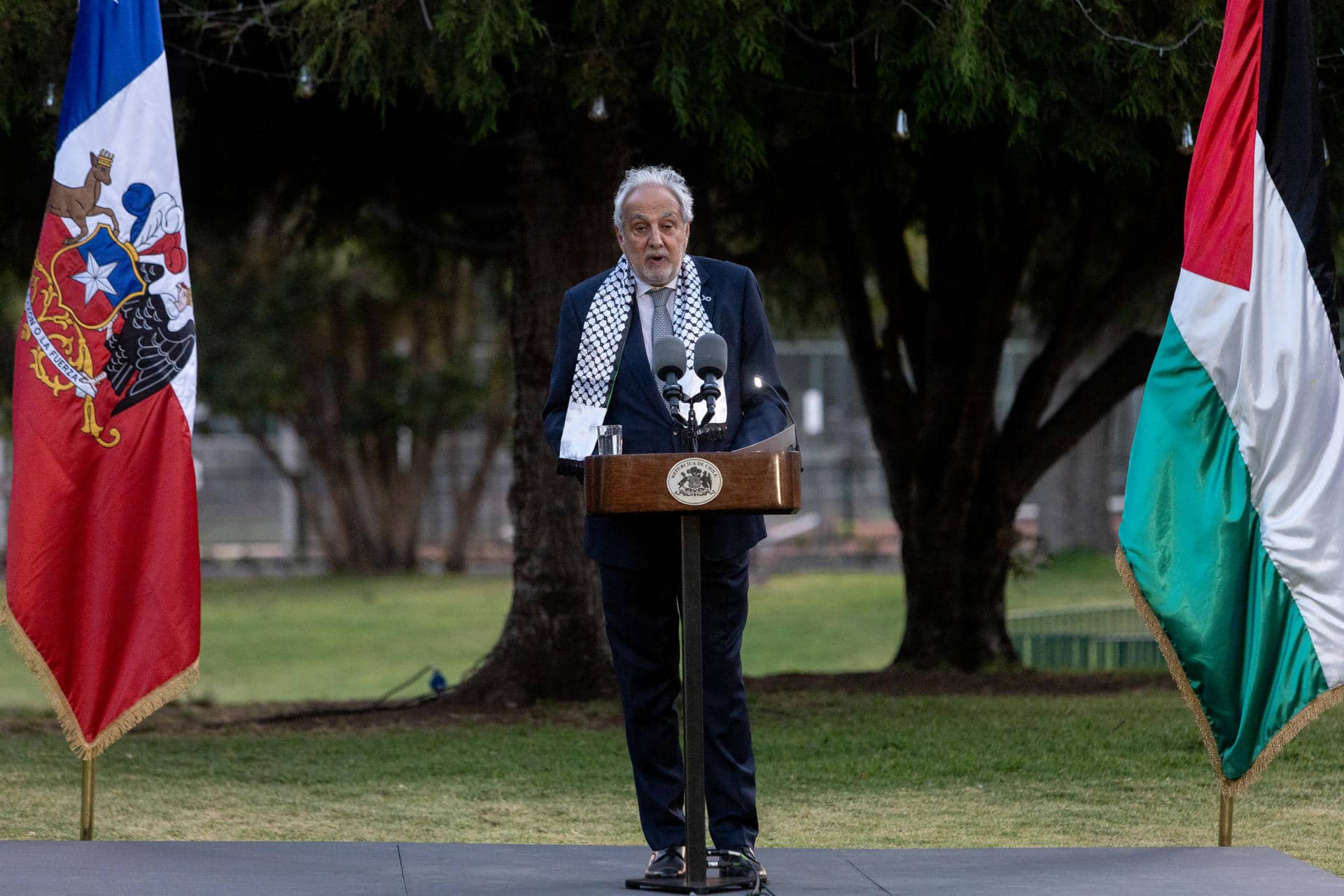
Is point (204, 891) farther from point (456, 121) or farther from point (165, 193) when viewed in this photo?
point (456, 121)

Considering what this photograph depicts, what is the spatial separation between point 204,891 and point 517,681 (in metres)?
4.88

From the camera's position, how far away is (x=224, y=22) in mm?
7863

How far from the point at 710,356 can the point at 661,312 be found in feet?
1.85

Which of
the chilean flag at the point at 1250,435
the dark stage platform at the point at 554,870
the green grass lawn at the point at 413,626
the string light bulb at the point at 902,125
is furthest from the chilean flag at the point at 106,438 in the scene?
the green grass lawn at the point at 413,626

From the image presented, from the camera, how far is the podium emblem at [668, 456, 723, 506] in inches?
165

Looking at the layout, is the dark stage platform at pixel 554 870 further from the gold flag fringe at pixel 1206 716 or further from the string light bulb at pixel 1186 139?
the string light bulb at pixel 1186 139

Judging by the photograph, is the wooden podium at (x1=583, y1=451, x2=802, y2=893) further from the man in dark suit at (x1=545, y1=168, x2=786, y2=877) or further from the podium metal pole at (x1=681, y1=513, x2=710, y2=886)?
the man in dark suit at (x1=545, y1=168, x2=786, y2=877)

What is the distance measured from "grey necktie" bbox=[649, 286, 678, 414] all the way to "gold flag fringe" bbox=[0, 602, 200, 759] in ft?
6.56

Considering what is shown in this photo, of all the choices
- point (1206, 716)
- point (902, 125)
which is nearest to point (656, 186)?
point (1206, 716)

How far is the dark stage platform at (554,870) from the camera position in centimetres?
462

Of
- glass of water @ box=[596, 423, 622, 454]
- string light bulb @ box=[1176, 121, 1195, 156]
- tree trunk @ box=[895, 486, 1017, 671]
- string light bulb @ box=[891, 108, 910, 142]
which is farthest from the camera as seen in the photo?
tree trunk @ box=[895, 486, 1017, 671]

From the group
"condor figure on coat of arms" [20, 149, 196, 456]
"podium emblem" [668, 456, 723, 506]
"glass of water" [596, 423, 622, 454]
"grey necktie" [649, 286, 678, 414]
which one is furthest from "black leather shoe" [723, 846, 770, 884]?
"condor figure on coat of arms" [20, 149, 196, 456]

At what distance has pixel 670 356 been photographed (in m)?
4.21

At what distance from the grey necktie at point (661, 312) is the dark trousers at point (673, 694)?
632 millimetres
